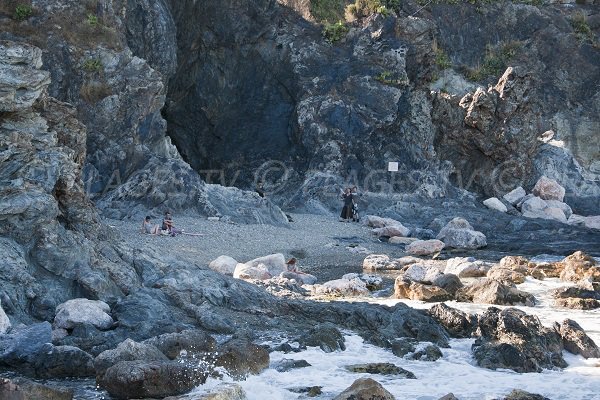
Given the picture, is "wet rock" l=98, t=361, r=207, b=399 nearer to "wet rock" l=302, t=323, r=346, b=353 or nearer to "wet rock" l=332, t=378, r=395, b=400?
"wet rock" l=332, t=378, r=395, b=400

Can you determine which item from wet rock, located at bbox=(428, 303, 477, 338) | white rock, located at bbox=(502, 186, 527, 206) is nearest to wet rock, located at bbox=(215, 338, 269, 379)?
wet rock, located at bbox=(428, 303, 477, 338)

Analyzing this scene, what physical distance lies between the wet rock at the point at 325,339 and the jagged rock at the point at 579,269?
929 cm

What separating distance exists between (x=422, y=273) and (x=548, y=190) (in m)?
20.5

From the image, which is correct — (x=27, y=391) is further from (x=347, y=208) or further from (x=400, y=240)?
(x=347, y=208)

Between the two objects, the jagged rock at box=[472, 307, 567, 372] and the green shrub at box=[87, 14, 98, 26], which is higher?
the green shrub at box=[87, 14, 98, 26]

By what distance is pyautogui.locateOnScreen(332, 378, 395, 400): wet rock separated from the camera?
29.8 feet

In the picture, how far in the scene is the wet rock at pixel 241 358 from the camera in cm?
1034

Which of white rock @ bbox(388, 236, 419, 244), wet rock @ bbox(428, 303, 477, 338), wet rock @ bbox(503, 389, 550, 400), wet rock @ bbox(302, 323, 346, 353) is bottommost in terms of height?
white rock @ bbox(388, 236, 419, 244)

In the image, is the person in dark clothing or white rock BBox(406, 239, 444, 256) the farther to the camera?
the person in dark clothing

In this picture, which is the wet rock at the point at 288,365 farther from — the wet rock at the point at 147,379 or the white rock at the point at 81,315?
the white rock at the point at 81,315

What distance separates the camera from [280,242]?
2503cm

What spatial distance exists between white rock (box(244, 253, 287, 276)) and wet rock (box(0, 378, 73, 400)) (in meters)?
10.7

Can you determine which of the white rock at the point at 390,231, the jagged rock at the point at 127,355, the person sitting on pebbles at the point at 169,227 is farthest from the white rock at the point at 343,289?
the white rock at the point at 390,231

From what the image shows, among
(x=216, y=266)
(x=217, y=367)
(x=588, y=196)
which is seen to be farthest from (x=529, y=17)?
(x=217, y=367)
